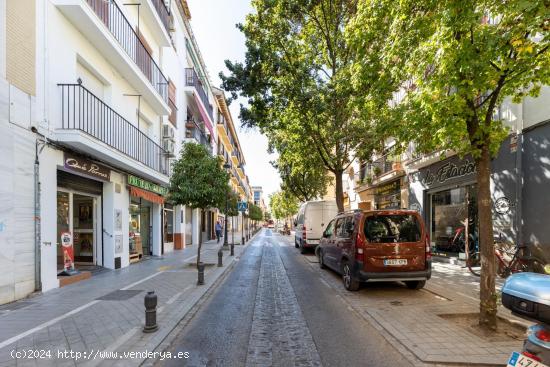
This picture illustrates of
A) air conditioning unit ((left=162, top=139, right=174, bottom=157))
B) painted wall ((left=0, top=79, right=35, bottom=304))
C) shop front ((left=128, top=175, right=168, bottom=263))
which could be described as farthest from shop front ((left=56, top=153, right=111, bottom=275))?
air conditioning unit ((left=162, top=139, right=174, bottom=157))

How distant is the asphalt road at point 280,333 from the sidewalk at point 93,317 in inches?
20.5

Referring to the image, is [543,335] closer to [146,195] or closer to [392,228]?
[392,228]

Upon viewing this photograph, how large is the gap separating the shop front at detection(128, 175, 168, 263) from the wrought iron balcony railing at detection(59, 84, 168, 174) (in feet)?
3.61

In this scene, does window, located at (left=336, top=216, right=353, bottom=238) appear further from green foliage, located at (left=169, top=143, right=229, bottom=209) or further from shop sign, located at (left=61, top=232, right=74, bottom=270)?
shop sign, located at (left=61, top=232, right=74, bottom=270)

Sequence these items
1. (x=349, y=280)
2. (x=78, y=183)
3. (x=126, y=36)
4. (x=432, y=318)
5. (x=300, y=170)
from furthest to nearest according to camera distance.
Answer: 1. (x=300, y=170)
2. (x=126, y=36)
3. (x=78, y=183)
4. (x=349, y=280)
5. (x=432, y=318)

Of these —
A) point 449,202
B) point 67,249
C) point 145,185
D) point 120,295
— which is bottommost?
point 120,295

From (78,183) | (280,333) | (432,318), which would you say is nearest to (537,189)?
(432,318)

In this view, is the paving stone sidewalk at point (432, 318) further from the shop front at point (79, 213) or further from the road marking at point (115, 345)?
the shop front at point (79, 213)

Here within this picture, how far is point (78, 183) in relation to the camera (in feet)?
34.1

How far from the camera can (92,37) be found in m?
10.2

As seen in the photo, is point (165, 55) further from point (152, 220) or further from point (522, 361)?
point (522, 361)

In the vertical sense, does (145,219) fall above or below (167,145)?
below

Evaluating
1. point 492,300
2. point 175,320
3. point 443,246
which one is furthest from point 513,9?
point 443,246

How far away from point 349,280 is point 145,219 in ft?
37.8
